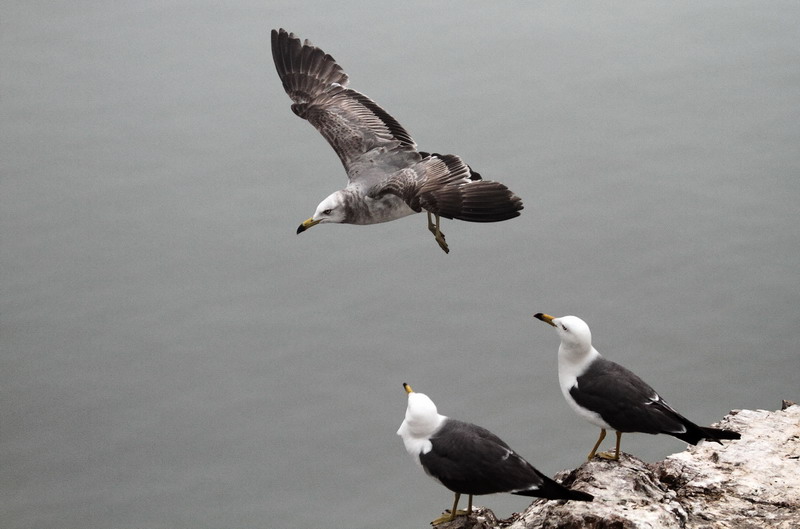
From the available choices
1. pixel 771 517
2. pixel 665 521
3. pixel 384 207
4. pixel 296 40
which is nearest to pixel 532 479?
pixel 665 521

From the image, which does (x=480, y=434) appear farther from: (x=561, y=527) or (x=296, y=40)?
(x=296, y=40)

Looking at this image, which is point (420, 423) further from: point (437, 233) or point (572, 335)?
point (437, 233)

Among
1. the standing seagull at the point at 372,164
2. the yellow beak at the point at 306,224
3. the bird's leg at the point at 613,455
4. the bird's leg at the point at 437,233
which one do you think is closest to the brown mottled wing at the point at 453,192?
the standing seagull at the point at 372,164

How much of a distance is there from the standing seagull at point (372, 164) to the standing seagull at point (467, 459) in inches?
43.9

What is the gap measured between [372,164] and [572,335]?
2.12 meters

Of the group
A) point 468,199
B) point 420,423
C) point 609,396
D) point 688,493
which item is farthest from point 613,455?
point 468,199

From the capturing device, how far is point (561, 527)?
4438 millimetres

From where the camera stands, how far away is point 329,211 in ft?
18.7

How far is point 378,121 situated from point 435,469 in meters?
3.05

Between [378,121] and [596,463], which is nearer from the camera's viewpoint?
[596,463]

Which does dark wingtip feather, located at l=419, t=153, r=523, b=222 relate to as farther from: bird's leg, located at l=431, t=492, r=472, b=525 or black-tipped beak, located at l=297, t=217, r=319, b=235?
bird's leg, located at l=431, t=492, r=472, b=525

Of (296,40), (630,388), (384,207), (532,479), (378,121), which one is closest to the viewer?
(532,479)

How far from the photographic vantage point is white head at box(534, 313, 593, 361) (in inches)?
189

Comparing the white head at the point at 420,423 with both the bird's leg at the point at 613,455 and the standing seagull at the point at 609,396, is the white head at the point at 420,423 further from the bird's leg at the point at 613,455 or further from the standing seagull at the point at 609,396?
the bird's leg at the point at 613,455
